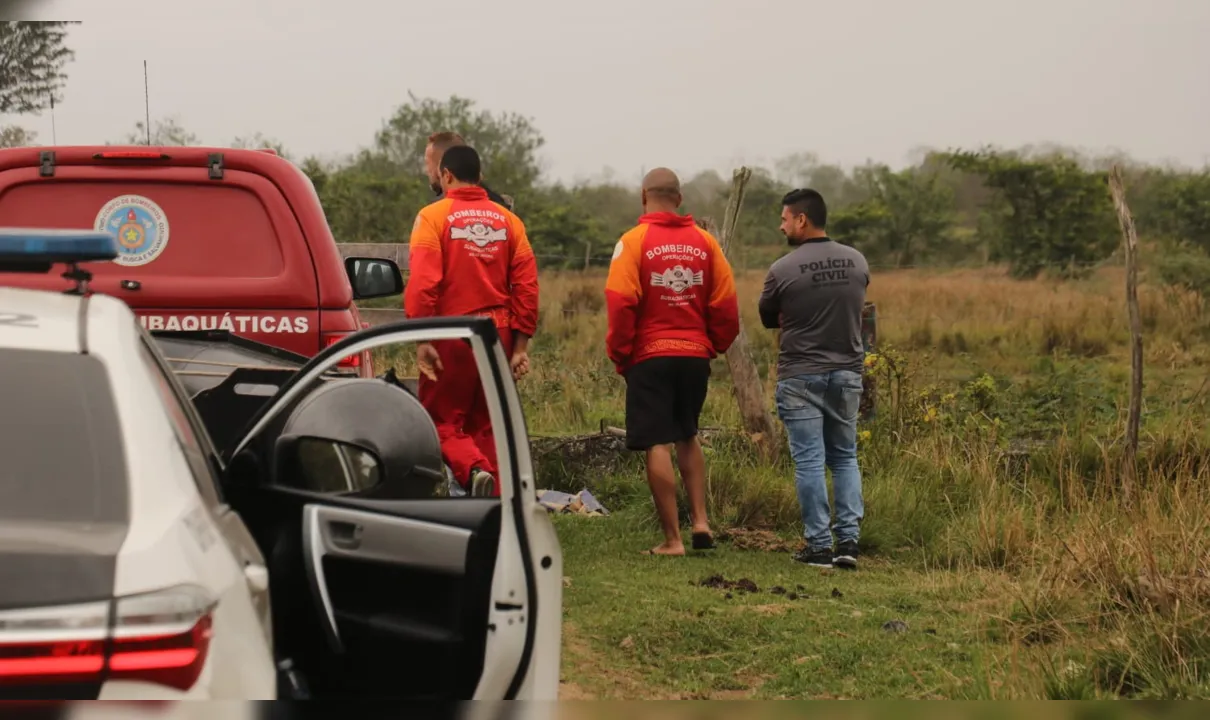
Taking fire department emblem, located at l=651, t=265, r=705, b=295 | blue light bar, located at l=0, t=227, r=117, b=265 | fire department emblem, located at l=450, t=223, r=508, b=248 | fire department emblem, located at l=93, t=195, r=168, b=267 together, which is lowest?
fire department emblem, located at l=651, t=265, r=705, b=295

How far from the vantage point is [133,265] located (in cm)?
641

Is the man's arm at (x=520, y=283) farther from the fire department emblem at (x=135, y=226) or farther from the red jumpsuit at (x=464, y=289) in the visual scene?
the fire department emblem at (x=135, y=226)

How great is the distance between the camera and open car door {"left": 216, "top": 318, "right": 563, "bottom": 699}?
3.71 metres

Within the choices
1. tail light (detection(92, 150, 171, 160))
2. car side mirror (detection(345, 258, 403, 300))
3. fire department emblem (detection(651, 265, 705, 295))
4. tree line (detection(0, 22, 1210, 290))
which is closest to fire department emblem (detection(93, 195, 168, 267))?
tail light (detection(92, 150, 171, 160))

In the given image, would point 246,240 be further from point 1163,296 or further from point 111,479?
point 1163,296

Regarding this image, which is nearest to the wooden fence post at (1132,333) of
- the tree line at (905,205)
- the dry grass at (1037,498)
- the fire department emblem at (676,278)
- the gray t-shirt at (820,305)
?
the dry grass at (1037,498)

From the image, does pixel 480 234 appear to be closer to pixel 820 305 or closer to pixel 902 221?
pixel 820 305

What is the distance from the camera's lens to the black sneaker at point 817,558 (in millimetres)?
7941

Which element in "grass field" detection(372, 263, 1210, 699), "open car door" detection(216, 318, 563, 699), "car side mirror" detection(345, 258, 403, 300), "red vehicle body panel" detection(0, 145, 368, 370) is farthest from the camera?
"car side mirror" detection(345, 258, 403, 300)

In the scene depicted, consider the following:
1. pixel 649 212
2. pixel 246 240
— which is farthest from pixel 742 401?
pixel 246 240

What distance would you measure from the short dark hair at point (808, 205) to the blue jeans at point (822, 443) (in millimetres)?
802

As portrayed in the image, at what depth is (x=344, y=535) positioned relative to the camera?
384cm

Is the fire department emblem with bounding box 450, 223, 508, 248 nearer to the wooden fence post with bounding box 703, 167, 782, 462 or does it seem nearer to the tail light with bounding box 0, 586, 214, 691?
the wooden fence post with bounding box 703, 167, 782, 462

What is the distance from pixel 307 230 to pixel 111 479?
12.2 feet
